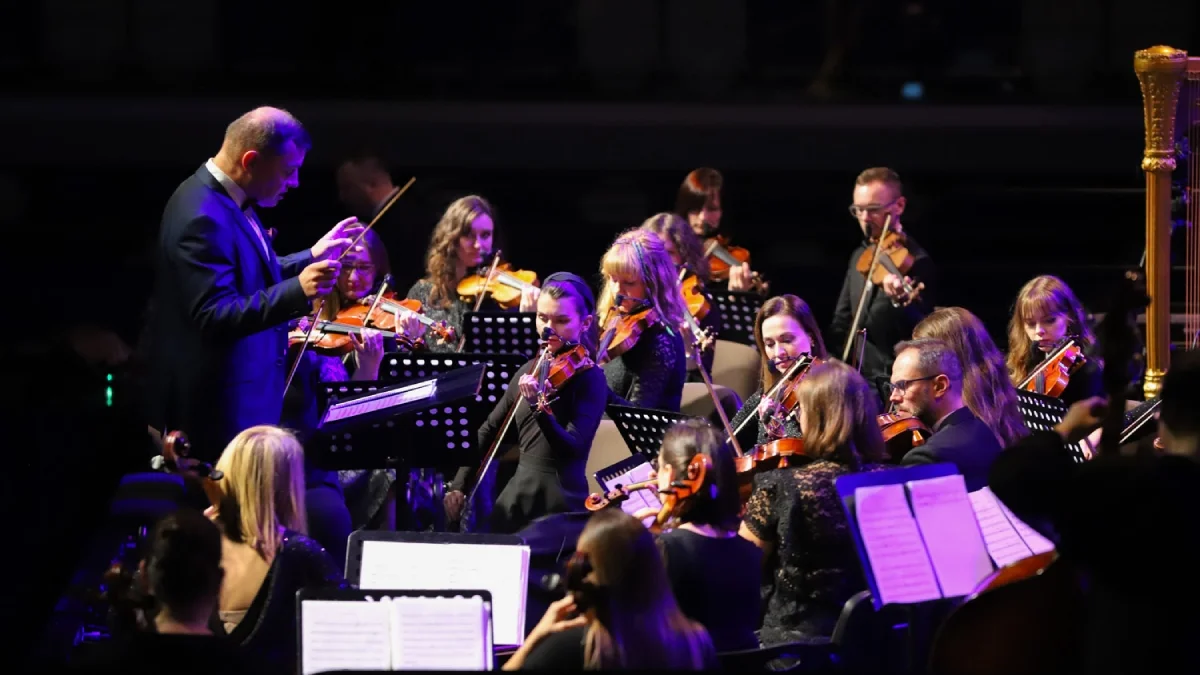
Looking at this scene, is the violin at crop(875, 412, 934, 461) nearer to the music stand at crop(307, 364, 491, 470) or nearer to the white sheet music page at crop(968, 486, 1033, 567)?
the white sheet music page at crop(968, 486, 1033, 567)

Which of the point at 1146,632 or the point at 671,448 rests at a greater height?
the point at 671,448

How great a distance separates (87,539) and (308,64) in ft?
18.9

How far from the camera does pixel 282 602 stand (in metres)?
3.47

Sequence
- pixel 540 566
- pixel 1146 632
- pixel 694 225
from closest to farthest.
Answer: pixel 1146 632
pixel 540 566
pixel 694 225

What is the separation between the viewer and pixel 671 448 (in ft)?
11.6

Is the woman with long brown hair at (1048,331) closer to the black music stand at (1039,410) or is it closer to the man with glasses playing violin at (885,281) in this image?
the black music stand at (1039,410)

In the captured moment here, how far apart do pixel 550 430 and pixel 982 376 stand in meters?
1.30

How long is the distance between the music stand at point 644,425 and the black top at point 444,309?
154 centimetres

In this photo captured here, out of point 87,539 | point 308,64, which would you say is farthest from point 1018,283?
point 87,539

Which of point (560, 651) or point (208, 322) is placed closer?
point (560, 651)

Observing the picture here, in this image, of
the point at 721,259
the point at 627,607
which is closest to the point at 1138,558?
the point at 627,607

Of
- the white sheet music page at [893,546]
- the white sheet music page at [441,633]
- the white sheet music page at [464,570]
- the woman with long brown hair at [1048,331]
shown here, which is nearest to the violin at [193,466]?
the white sheet music page at [464,570]

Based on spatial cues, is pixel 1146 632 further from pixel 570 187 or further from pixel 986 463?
pixel 570 187

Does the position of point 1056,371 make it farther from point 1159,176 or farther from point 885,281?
point 885,281
